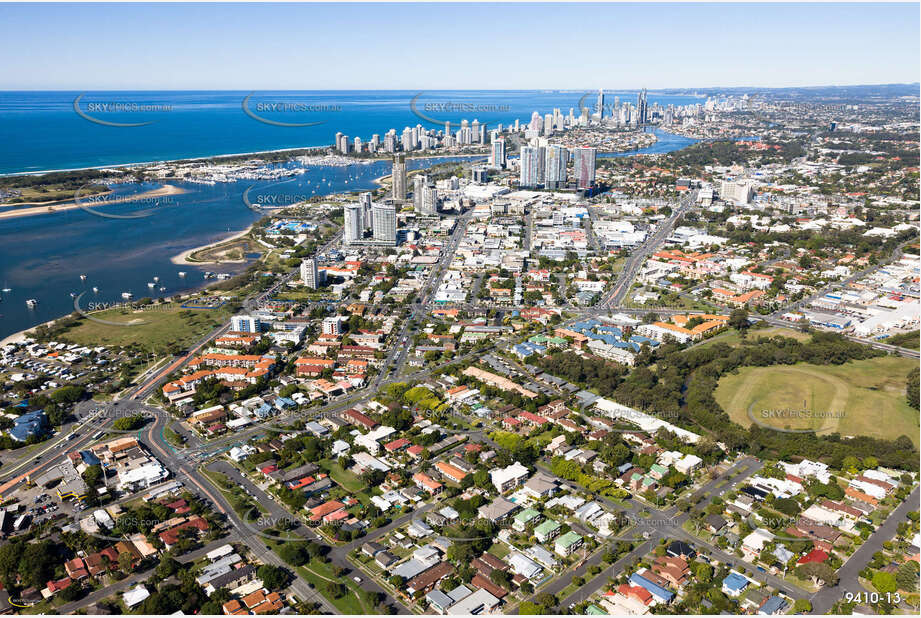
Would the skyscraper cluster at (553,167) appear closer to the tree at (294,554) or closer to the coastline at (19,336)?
the coastline at (19,336)

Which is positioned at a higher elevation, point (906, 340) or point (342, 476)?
point (906, 340)

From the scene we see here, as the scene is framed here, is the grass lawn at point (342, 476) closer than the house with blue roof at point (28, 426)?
Yes

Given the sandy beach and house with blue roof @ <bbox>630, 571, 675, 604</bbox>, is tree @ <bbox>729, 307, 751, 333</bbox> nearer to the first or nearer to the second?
house with blue roof @ <bbox>630, 571, 675, 604</bbox>

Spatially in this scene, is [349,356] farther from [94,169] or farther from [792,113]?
[792,113]

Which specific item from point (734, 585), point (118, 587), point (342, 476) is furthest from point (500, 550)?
point (118, 587)

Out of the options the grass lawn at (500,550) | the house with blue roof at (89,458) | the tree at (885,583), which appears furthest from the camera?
the house with blue roof at (89,458)

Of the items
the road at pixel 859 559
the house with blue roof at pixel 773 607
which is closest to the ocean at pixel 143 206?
the house with blue roof at pixel 773 607

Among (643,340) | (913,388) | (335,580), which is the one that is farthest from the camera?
(643,340)

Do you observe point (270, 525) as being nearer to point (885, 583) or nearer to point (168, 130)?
point (885, 583)
